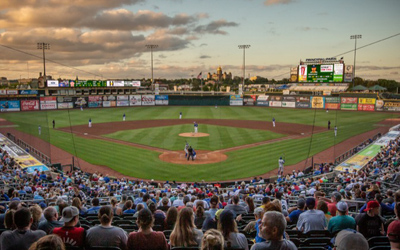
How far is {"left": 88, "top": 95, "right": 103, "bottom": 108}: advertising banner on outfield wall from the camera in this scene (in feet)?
247

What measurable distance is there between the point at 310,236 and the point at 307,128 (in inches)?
1601

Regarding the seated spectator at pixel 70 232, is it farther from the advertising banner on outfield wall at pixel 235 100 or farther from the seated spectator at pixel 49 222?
the advertising banner on outfield wall at pixel 235 100

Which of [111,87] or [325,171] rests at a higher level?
[111,87]

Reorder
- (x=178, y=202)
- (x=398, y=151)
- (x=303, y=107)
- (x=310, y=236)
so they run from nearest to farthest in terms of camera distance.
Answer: (x=310, y=236)
(x=178, y=202)
(x=398, y=151)
(x=303, y=107)

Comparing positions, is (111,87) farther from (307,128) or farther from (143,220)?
(143,220)

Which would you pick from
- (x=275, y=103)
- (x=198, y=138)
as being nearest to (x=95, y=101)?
(x=275, y=103)

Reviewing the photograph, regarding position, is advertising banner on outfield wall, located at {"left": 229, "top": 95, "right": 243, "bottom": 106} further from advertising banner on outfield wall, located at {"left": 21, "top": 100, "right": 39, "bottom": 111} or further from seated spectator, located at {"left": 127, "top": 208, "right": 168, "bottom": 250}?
seated spectator, located at {"left": 127, "top": 208, "right": 168, "bottom": 250}

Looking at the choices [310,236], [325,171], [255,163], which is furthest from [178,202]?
[255,163]

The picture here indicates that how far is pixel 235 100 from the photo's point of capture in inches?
3223

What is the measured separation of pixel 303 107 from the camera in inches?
2840

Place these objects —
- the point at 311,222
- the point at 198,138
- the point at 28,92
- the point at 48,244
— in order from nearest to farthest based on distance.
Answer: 1. the point at 48,244
2. the point at 311,222
3. the point at 198,138
4. the point at 28,92

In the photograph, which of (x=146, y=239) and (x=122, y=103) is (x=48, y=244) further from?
(x=122, y=103)

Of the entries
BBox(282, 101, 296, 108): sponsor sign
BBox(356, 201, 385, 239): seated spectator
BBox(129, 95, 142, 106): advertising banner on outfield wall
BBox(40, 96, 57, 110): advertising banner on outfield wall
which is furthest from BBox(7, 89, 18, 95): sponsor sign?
BBox(356, 201, 385, 239): seated spectator

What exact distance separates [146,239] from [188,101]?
7832 cm
